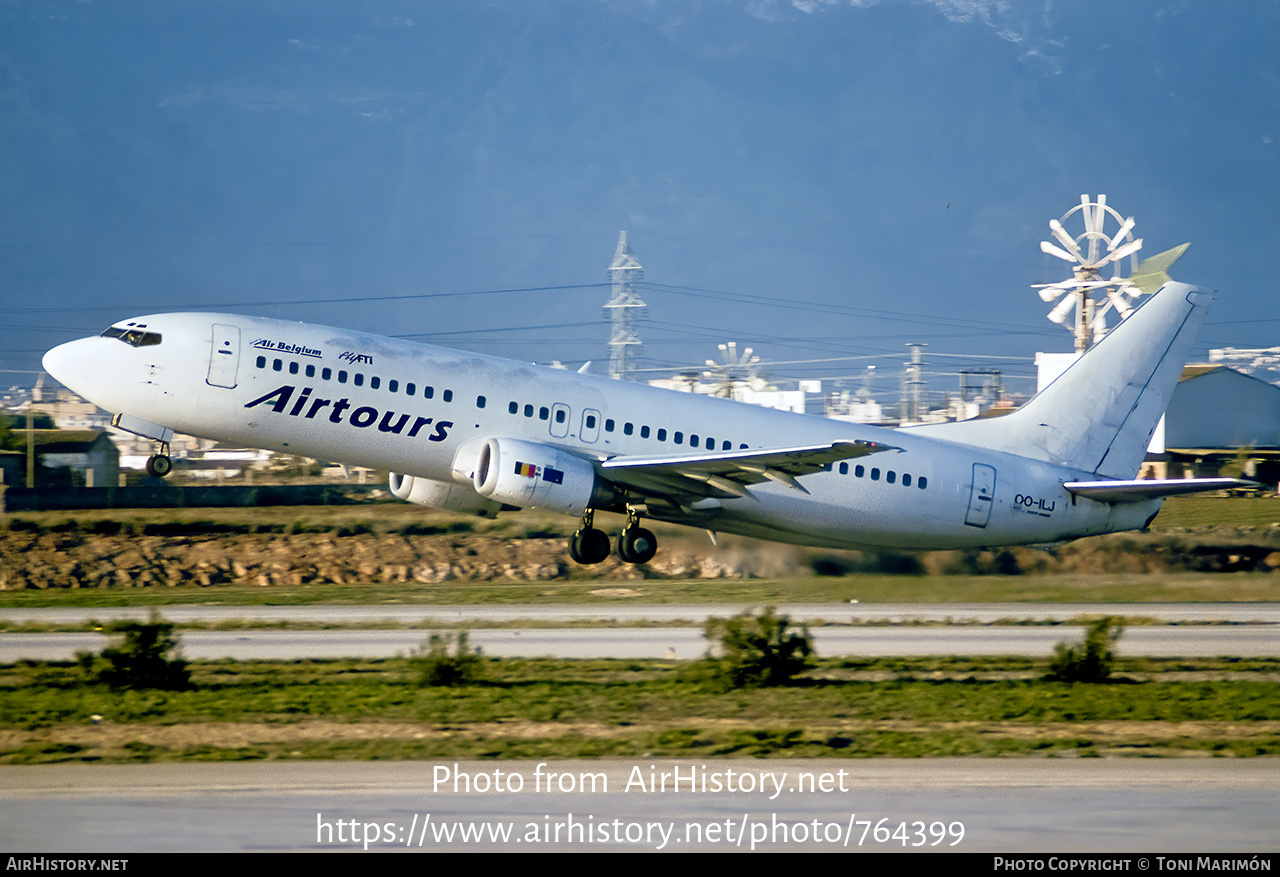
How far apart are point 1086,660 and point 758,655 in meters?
5.83

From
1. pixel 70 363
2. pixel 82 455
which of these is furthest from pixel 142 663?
pixel 82 455

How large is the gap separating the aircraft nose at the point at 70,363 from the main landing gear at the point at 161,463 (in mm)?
1975

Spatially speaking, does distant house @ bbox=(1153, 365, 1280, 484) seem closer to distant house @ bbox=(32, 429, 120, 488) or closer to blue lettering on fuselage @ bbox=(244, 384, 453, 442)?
distant house @ bbox=(32, 429, 120, 488)

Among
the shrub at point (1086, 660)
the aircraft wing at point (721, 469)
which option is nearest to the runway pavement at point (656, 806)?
the shrub at point (1086, 660)

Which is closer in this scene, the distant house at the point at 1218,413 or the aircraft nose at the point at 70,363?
the aircraft nose at the point at 70,363

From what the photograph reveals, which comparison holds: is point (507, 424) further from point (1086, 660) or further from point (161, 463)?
point (1086, 660)

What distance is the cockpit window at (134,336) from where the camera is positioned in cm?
2494

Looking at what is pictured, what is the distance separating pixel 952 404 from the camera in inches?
3969

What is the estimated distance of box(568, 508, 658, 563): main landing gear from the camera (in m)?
27.6

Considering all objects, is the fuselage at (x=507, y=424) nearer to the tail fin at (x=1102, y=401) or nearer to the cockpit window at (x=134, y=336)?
the cockpit window at (x=134, y=336)

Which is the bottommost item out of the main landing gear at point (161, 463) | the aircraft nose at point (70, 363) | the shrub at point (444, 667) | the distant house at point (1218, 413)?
the shrub at point (444, 667)

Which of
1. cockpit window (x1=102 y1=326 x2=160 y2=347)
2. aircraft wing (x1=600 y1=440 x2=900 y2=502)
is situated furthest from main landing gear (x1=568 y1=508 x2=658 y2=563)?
cockpit window (x1=102 y1=326 x2=160 y2=347)

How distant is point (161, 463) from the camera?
1025 inches

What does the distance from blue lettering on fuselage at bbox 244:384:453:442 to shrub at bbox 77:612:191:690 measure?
17.3 ft
